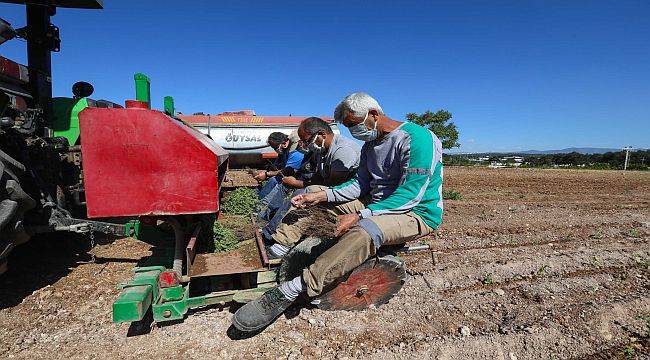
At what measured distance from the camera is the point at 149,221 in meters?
3.03

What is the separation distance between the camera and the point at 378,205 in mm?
3053

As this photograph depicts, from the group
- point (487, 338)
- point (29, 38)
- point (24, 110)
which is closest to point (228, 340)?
point (487, 338)

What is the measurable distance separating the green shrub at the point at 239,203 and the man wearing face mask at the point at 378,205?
266 centimetres

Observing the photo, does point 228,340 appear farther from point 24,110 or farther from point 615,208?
point 615,208

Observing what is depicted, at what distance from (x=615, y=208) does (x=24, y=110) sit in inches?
463

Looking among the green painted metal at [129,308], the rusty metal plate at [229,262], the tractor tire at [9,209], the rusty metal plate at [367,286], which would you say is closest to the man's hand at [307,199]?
the rusty metal plate at [229,262]

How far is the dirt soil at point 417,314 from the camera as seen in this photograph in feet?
8.87

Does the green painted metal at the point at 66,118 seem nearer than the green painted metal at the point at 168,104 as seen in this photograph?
Yes

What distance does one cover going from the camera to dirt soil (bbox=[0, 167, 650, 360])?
2.71 metres

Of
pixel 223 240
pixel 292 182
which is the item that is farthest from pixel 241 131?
pixel 223 240

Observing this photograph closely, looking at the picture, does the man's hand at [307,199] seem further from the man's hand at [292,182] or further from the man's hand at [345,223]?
the man's hand at [292,182]

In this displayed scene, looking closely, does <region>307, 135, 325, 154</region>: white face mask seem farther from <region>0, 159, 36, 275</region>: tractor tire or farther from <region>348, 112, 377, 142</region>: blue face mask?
<region>0, 159, 36, 275</region>: tractor tire

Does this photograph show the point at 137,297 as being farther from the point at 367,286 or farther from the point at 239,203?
the point at 239,203

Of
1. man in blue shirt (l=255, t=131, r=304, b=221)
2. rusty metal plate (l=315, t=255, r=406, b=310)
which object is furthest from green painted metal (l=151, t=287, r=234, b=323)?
man in blue shirt (l=255, t=131, r=304, b=221)
